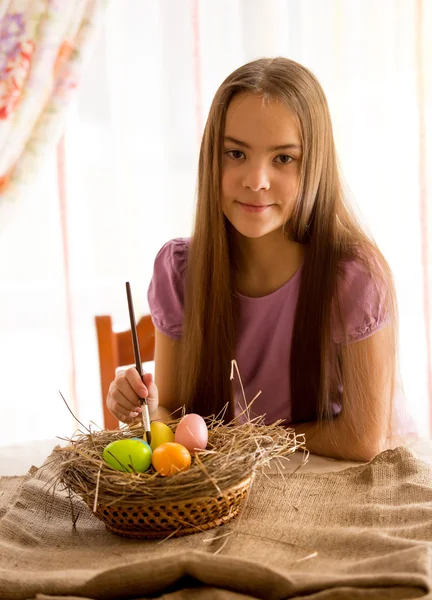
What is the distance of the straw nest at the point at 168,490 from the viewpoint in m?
0.89

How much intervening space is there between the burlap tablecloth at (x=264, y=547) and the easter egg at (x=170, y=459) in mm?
79

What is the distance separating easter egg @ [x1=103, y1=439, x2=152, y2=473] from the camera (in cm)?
96

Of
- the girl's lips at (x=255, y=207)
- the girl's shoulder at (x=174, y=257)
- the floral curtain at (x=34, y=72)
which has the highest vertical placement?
the floral curtain at (x=34, y=72)

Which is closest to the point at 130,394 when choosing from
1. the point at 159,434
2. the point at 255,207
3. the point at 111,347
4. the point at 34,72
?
the point at 159,434

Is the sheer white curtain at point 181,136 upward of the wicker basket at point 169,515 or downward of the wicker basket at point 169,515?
upward

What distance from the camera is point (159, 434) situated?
1060mm

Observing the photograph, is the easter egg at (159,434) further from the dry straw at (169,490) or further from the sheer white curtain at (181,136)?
the sheer white curtain at (181,136)

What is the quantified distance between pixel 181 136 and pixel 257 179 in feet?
3.70

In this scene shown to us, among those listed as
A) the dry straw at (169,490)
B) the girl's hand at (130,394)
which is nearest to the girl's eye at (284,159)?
the girl's hand at (130,394)

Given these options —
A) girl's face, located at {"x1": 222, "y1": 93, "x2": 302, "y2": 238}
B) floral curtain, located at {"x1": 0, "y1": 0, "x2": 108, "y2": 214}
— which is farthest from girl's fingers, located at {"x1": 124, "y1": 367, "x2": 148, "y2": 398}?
floral curtain, located at {"x1": 0, "y1": 0, "x2": 108, "y2": 214}

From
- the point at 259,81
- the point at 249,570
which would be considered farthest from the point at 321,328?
the point at 249,570

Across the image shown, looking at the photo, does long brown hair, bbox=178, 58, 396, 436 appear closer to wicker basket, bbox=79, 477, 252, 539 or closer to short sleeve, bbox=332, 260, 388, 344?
short sleeve, bbox=332, 260, 388, 344

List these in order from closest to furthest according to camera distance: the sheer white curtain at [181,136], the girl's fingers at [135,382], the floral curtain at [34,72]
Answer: the girl's fingers at [135,382], the floral curtain at [34,72], the sheer white curtain at [181,136]

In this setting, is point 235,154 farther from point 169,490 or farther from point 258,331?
point 169,490
